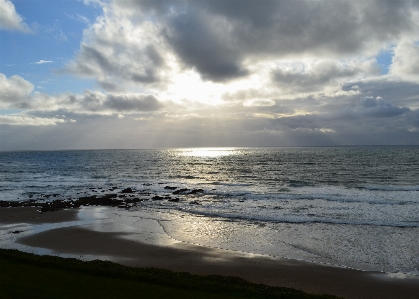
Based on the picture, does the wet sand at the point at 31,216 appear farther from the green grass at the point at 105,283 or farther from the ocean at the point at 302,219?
the green grass at the point at 105,283

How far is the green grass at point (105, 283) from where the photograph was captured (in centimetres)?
905

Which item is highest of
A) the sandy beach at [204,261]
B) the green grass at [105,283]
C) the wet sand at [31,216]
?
the green grass at [105,283]

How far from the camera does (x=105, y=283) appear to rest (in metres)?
10.2

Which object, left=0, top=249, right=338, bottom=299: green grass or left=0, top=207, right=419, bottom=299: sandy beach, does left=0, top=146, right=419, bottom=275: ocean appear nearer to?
left=0, top=207, right=419, bottom=299: sandy beach

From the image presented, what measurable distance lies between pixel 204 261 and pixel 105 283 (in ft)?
21.8

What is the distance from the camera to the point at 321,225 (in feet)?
76.4

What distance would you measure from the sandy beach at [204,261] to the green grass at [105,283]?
276 cm

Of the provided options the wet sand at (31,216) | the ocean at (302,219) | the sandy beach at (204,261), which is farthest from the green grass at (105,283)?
the wet sand at (31,216)

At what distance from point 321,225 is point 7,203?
32278mm

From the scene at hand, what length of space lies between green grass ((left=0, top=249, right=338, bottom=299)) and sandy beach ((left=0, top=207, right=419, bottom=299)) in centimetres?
276

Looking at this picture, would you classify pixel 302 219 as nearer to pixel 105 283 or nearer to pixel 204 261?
pixel 204 261

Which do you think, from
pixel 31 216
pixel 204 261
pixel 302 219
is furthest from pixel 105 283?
pixel 31 216

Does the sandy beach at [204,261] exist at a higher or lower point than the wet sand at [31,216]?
higher

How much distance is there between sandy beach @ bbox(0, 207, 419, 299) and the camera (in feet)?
42.2
